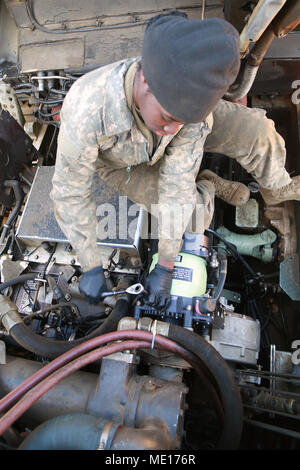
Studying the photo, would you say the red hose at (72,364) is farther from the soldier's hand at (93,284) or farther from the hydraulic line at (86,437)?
the soldier's hand at (93,284)

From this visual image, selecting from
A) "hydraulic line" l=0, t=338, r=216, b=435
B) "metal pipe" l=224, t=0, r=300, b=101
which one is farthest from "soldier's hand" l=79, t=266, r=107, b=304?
"metal pipe" l=224, t=0, r=300, b=101

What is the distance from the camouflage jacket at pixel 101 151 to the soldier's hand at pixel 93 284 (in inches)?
1.7

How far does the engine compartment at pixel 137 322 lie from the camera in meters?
1.31

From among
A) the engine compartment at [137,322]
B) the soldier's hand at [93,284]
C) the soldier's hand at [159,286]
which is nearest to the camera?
the engine compartment at [137,322]

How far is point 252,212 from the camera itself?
2543 mm

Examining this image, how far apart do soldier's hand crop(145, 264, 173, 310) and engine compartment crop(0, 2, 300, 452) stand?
4cm

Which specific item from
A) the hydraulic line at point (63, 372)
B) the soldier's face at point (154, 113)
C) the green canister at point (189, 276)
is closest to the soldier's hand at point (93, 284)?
the green canister at point (189, 276)

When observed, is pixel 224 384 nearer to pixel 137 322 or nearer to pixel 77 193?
pixel 137 322

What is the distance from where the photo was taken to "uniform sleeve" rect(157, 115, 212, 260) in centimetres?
174

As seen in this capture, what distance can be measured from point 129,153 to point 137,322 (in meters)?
0.83

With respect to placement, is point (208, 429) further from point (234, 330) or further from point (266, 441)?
point (234, 330)

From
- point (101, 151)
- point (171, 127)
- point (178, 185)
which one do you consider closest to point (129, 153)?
point (101, 151)

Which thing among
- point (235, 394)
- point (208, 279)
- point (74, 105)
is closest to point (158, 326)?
point (235, 394)

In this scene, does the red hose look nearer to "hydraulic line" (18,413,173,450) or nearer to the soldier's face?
"hydraulic line" (18,413,173,450)
